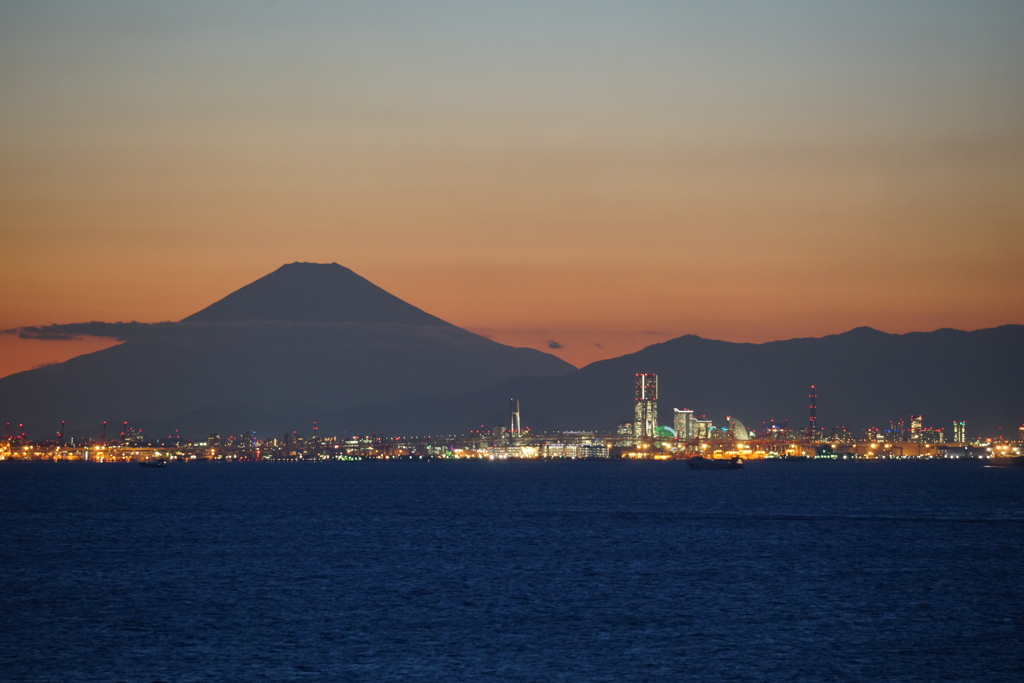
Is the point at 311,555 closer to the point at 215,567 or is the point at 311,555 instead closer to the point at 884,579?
the point at 215,567

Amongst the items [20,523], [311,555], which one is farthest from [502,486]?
[311,555]

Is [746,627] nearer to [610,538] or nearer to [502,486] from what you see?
[610,538]

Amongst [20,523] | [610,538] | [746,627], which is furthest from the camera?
[20,523]

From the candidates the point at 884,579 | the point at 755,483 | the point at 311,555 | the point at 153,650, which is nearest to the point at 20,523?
the point at 311,555

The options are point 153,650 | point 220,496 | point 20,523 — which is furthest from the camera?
point 220,496

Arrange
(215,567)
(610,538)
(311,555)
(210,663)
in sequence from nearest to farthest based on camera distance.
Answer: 1. (210,663)
2. (215,567)
3. (311,555)
4. (610,538)

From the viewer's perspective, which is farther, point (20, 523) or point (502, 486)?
point (502, 486)
